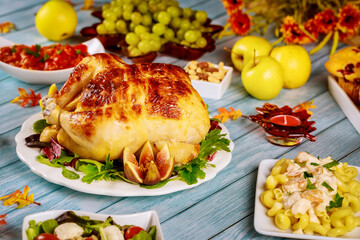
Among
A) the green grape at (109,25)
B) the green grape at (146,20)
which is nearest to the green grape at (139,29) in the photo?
the green grape at (146,20)

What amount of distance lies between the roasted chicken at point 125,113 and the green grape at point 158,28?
130 cm

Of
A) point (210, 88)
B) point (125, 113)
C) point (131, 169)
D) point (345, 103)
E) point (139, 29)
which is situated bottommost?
point (345, 103)

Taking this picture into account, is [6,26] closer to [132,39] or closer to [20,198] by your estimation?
[132,39]

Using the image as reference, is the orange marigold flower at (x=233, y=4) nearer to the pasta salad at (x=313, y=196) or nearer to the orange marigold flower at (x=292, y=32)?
the orange marigold flower at (x=292, y=32)

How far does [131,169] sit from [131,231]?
1.29 ft

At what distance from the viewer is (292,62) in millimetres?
3492

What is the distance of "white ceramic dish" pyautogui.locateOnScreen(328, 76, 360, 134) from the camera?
10.4ft

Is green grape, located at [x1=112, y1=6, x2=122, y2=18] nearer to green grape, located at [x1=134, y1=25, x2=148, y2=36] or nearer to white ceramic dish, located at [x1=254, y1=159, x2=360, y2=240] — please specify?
green grape, located at [x1=134, y1=25, x2=148, y2=36]

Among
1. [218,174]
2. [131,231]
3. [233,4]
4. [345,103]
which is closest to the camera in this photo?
[131,231]

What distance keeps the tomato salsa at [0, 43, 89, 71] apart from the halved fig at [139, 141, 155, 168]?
1291 mm

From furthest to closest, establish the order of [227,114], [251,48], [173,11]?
1. [173,11]
2. [251,48]
3. [227,114]

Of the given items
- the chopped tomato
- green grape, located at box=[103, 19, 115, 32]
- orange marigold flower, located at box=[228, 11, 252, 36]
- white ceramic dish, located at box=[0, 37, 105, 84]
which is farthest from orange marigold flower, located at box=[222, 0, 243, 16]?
the chopped tomato

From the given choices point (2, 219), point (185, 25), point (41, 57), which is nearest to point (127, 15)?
point (185, 25)

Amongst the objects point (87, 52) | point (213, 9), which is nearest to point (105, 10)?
point (87, 52)
